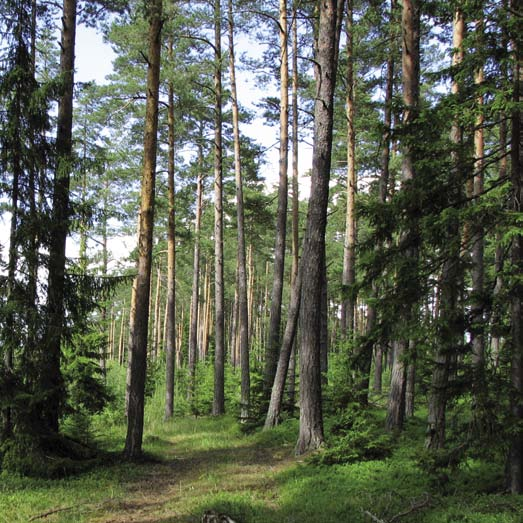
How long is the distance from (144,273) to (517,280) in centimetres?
708

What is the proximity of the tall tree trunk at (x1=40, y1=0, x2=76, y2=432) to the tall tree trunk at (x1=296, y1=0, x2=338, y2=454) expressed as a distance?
14.6 ft

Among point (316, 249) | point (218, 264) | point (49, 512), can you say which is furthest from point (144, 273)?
point (218, 264)

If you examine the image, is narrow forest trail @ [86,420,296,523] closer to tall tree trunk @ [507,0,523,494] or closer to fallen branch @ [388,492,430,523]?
fallen branch @ [388,492,430,523]

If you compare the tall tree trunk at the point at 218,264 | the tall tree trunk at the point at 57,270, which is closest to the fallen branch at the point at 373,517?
the tall tree trunk at the point at 57,270

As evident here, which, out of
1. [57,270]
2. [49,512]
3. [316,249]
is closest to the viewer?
[49,512]

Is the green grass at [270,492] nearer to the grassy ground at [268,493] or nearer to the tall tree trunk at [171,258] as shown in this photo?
the grassy ground at [268,493]

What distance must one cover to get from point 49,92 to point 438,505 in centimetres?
887

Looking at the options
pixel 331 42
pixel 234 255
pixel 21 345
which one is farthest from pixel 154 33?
pixel 234 255

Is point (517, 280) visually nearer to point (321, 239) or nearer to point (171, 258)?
point (321, 239)

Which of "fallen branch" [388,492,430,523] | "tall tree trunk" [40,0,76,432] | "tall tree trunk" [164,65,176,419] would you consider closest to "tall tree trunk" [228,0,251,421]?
"tall tree trunk" [164,65,176,419]

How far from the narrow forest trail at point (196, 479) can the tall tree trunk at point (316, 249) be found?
912 millimetres

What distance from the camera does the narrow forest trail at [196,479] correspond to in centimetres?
648

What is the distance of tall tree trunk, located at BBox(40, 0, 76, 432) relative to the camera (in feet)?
28.6

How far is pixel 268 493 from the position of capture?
24.1 ft
